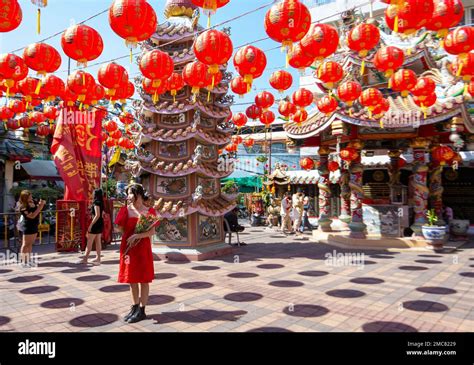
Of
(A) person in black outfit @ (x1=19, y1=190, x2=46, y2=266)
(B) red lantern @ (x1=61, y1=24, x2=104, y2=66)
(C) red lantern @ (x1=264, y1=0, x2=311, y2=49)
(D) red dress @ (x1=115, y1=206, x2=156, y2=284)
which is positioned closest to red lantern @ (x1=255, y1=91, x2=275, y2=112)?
(C) red lantern @ (x1=264, y1=0, x2=311, y2=49)

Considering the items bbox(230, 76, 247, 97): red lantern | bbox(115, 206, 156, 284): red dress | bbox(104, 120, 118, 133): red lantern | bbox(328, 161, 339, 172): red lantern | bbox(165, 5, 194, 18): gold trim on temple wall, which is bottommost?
bbox(115, 206, 156, 284): red dress

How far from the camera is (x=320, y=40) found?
5914mm

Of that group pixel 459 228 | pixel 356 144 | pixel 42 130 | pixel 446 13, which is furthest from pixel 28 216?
pixel 459 228

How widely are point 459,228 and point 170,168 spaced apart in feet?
36.4

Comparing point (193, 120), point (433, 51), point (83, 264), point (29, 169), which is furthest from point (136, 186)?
point (29, 169)

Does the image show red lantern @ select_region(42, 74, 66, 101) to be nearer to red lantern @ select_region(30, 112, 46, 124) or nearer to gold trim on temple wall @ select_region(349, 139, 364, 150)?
red lantern @ select_region(30, 112, 46, 124)

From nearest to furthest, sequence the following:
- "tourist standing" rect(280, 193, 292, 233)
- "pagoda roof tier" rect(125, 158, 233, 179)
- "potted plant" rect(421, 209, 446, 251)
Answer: "pagoda roof tier" rect(125, 158, 233, 179) → "potted plant" rect(421, 209, 446, 251) → "tourist standing" rect(280, 193, 292, 233)

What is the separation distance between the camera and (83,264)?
27.9 feet

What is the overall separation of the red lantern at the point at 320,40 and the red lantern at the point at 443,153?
8096mm

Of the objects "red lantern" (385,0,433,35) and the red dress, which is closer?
the red dress

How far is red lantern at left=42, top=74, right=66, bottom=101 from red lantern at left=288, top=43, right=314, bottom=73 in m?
6.30

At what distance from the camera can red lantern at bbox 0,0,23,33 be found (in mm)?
4734

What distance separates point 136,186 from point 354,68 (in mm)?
10690
